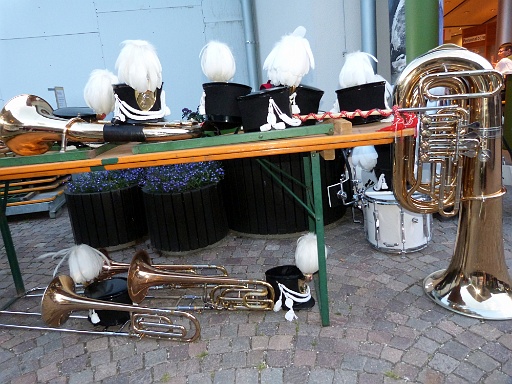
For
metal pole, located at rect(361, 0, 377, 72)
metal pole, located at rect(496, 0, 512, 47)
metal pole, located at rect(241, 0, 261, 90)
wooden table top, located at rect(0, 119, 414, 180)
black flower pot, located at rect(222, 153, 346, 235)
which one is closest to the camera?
wooden table top, located at rect(0, 119, 414, 180)

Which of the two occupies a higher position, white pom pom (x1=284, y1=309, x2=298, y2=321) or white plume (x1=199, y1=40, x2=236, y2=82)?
white plume (x1=199, y1=40, x2=236, y2=82)

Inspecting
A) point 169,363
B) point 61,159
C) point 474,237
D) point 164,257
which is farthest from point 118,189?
point 474,237

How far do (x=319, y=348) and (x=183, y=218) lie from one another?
209 cm

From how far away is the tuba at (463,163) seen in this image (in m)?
2.38

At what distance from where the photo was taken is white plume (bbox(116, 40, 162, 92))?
2334 millimetres

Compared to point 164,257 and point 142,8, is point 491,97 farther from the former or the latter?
point 142,8

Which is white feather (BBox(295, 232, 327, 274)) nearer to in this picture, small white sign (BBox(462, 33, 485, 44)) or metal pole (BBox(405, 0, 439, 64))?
metal pole (BBox(405, 0, 439, 64))

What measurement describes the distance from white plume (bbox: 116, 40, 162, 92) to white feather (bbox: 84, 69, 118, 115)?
0.85 feet

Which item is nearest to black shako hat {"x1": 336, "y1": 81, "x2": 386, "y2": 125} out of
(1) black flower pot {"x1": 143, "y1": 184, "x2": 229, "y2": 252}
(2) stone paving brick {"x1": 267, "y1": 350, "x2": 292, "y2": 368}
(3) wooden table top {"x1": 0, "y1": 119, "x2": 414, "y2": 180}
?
(3) wooden table top {"x1": 0, "y1": 119, "x2": 414, "y2": 180}

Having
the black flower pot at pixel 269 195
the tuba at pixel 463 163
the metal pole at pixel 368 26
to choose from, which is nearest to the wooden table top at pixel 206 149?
the tuba at pixel 463 163

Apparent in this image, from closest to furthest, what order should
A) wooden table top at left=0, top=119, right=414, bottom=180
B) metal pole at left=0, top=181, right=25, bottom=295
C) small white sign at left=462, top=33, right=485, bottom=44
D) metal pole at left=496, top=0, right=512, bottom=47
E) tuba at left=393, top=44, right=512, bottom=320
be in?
wooden table top at left=0, top=119, right=414, bottom=180, tuba at left=393, top=44, right=512, bottom=320, metal pole at left=0, top=181, right=25, bottom=295, metal pole at left=496, top=0, right=512, bottom=47, small white sign at left=462, top=33, right=485, bottom=44

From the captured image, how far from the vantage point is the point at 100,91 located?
261 cm

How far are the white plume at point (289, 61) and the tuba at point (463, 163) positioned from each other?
611mm

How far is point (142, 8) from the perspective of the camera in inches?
238
